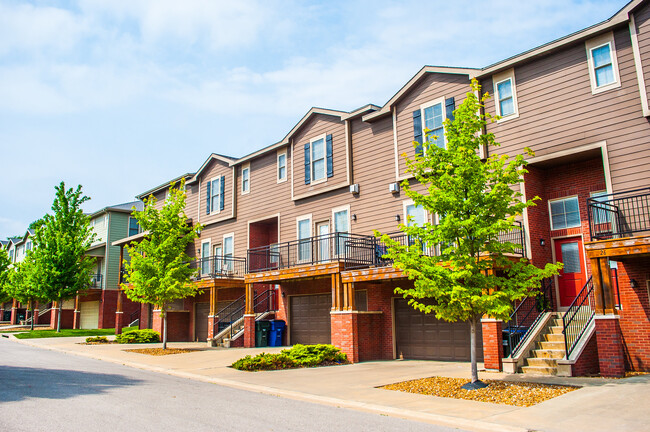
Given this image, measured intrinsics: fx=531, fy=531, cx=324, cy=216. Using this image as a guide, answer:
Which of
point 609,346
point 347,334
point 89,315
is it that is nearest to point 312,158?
point 347,334

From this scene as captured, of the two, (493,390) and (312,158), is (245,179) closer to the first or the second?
(312,158)

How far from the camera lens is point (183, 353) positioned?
2089 centimetres

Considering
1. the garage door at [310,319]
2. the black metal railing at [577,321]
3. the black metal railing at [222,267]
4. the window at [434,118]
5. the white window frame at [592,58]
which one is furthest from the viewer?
the black metal railing at [222,267]

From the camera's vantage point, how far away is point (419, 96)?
19.4 m

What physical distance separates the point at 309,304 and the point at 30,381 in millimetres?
12410

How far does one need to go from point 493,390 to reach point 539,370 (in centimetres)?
286

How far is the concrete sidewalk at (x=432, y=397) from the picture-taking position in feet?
26.9

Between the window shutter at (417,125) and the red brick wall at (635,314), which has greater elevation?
the window shutter at (417,125)

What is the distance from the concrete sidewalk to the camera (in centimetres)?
819

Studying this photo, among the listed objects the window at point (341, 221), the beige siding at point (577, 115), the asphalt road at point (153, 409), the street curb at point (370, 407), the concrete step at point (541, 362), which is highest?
the beige siding at point (577, 115)

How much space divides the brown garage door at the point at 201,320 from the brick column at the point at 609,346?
67.3 ft

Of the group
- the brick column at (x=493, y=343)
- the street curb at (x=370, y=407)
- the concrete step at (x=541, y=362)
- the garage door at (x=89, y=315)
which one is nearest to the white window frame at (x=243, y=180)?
the street curb at (x=370, y=407)

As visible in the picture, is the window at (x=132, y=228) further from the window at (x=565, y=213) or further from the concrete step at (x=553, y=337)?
the concrete step at (x=553, y=337)

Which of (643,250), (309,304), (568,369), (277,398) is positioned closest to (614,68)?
(643,250)
